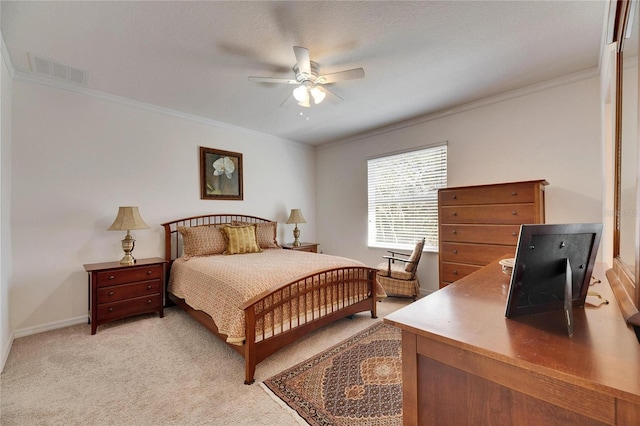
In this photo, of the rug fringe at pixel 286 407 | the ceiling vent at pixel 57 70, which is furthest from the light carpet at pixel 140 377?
the ceiling vent at pixel 57 70

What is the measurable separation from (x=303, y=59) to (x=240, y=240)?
2.39 m

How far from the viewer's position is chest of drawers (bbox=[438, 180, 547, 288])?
2.71 meters

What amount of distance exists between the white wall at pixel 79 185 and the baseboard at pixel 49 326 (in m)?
0.01

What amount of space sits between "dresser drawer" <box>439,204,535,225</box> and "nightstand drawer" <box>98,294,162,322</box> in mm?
3506

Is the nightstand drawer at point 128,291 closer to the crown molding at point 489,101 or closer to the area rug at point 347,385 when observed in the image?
the area rug at point 347,385

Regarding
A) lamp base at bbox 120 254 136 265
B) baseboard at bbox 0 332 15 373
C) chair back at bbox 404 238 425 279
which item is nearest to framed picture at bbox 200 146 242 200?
lamp base at bbox 120 254 136 265

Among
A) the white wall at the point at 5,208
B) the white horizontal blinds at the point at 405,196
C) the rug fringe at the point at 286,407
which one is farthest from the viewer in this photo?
the white horizontal blinds at the point at 405,196

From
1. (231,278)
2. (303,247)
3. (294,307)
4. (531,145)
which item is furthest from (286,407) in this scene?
(531,145)

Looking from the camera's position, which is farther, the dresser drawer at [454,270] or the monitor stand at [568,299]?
the dresser drawer at [454,270]

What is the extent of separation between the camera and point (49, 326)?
2.88 meters

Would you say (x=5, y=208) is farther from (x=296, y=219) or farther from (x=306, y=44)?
(x=296, y=219)

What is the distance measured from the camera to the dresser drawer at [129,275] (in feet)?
9.30

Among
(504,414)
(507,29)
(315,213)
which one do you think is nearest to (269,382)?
(504,414)

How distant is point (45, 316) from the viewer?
2.88 metres
